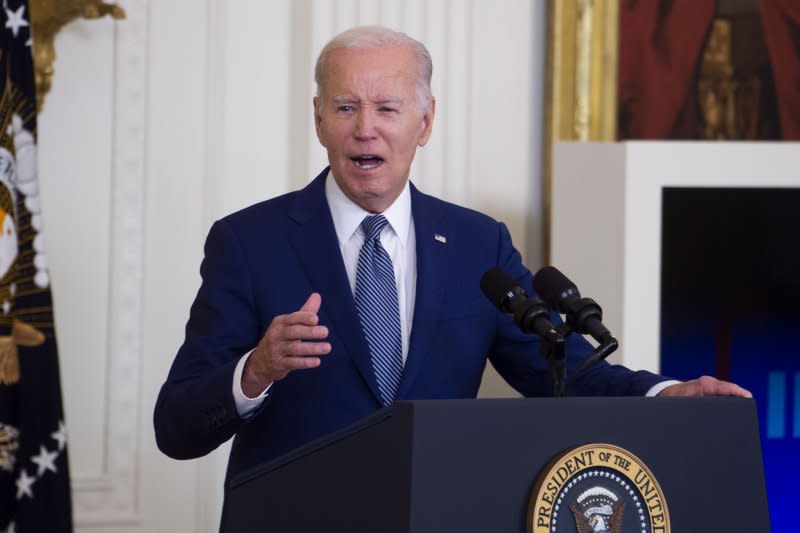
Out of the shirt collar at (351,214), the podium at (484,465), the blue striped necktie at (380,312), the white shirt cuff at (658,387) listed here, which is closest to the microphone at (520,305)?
the podium at (484,465)

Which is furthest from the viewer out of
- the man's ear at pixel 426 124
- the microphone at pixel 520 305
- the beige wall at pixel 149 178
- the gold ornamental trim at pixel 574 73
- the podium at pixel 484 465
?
the gold ornamental trim at pixel 574 73

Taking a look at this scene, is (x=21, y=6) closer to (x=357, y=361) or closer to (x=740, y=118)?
(x=357, y=361)

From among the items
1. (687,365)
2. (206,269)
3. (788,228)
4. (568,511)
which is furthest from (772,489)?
(568,511)

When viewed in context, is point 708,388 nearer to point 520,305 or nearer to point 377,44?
point 520,305

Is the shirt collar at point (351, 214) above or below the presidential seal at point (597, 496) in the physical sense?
above

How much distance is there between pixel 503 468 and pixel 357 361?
32.0 inches

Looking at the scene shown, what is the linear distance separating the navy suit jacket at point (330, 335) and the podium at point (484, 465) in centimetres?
49

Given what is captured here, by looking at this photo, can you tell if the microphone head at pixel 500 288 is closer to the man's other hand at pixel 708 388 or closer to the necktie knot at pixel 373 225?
the man's other hand at pixel 708 388

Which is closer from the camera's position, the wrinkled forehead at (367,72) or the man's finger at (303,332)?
the man's finger at (303,332)

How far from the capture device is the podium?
1.46m

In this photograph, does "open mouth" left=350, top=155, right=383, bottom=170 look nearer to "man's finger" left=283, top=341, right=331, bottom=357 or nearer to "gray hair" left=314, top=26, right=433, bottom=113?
"gray hair" left=314, top=26, right=433, bottom=113

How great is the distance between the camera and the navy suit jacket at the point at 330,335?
2.27 m

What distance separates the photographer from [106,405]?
12.2 ft

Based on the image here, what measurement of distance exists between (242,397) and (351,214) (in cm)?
58
